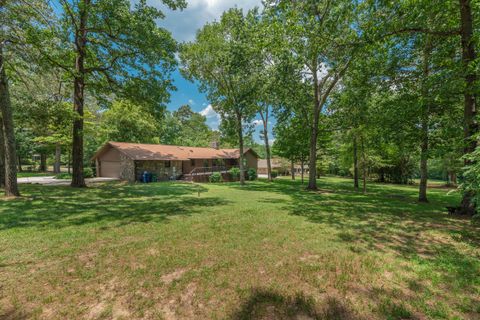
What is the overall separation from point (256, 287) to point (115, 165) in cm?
2339

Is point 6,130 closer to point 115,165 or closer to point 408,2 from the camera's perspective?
point 115,165

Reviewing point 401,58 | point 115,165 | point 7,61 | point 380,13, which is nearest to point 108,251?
point 380,13

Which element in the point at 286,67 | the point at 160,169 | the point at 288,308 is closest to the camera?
the point at 288,308

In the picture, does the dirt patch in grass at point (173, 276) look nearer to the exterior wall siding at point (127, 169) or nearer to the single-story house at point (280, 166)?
the exterior wall siding at point (127, 169)

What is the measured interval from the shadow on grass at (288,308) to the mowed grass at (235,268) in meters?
0.01

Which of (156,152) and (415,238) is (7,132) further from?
(415,238)

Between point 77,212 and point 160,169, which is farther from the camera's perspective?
point 160,169

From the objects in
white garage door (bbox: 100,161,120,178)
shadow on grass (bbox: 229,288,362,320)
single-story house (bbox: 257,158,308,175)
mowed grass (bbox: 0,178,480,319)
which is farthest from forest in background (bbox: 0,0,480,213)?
single-story house (bbox: 257,158,308,175)

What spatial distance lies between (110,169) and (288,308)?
81.4 feet

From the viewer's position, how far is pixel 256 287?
315 cm

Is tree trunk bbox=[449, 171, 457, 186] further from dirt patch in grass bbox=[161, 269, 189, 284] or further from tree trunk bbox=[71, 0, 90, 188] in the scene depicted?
tree trunk bbox=[71, 0, 90, 188]

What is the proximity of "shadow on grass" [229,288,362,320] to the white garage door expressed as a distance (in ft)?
75.5

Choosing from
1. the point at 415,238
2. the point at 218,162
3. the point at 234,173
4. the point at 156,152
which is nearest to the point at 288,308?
the point at 415,238

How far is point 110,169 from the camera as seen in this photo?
22.6 m
